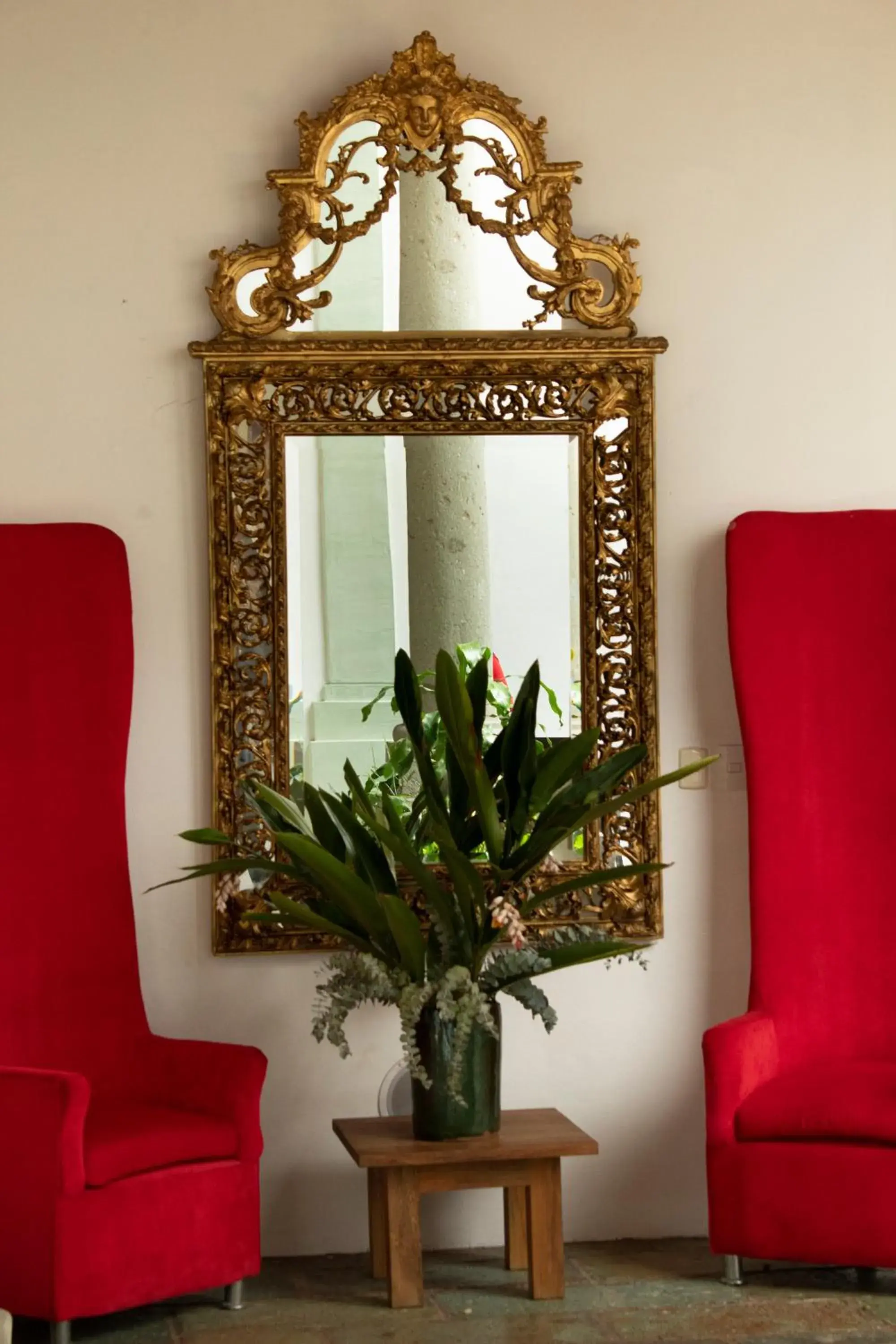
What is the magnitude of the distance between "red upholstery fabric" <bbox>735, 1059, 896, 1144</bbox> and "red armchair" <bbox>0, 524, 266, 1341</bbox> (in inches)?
39.8

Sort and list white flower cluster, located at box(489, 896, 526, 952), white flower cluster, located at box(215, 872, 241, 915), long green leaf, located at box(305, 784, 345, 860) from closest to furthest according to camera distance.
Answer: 1. white flower cluster, located at box(489, 896, 526, 952)
2. long green leaf, located at box(305, 784, 345, 860)
3. white flower cluster, located at box(215, 872, 241, 915)

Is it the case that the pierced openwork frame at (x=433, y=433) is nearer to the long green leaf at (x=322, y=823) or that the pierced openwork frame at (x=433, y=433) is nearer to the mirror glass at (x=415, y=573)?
the mirror glass at (x=415, y=573)

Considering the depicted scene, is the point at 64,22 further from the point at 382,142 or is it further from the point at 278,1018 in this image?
the point at 278,1018

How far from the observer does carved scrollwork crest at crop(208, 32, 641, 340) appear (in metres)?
3.61

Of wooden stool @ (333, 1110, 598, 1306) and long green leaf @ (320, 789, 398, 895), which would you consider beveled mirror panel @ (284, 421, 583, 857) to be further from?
wooden stool @ (333, 1110, 598, 1306)

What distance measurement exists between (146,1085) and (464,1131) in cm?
69

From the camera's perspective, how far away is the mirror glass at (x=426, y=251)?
3650mm

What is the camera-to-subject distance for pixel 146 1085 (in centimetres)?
332

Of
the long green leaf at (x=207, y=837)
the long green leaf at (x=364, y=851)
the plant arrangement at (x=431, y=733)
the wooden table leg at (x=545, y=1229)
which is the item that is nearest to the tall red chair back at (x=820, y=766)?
the plant arrangement at (x=431, y=733)

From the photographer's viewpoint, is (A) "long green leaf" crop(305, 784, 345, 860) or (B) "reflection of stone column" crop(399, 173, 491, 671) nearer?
(A) "long green leaf" crop(305, 784, 345, 860)

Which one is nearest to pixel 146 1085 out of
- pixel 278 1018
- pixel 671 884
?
pixel 278 1018

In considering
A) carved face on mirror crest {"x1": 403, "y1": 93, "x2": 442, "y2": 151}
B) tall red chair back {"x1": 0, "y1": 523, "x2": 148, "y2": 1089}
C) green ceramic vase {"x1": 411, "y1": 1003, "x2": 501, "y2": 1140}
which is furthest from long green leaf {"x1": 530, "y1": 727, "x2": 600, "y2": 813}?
carved face on mirror crest {"x1": 403, "y1": 93, "x2": 442, "y2": 151}

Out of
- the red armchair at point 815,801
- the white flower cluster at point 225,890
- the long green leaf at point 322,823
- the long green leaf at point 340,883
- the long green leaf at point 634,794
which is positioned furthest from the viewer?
the white flower cluster at point 225,890

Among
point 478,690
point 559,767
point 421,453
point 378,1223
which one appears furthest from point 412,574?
point 378,1223
